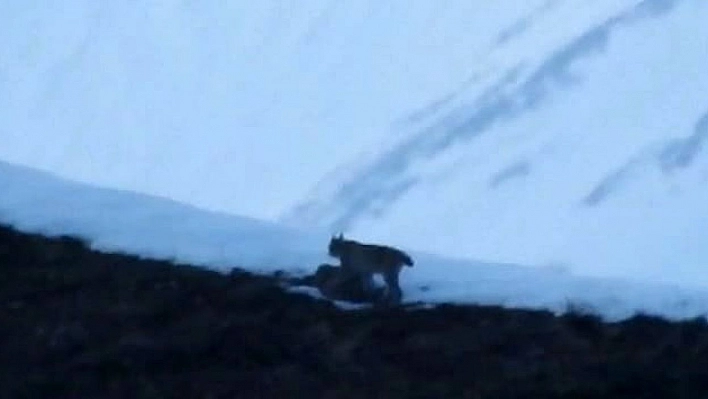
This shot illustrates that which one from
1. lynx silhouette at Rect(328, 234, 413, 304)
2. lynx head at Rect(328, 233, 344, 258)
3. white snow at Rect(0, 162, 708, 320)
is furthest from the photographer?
lynx head at Rect(328, 233, 344, 258)

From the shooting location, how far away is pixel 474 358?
856 centimetres

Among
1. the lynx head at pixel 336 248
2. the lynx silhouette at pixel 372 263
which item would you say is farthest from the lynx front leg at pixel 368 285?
the lynx head at pixel 336 248

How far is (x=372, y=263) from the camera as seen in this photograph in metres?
10.1

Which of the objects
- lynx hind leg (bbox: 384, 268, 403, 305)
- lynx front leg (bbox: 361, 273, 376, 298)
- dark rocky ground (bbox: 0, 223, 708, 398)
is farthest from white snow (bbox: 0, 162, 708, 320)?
dark rocky ground (bbox: 0, 223, 708, 398)

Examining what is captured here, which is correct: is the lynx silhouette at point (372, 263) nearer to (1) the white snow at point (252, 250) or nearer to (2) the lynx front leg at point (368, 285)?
(2) the lynx front leg at point (368, 285)

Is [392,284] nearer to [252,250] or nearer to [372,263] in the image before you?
[372,263]

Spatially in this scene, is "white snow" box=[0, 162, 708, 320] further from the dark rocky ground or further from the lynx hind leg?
the dark rocky ground

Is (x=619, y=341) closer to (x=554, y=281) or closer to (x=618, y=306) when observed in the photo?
(x=618, y=306)

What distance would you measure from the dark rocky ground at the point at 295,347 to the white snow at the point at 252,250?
1.21 feet

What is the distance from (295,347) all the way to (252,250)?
2.67 metres

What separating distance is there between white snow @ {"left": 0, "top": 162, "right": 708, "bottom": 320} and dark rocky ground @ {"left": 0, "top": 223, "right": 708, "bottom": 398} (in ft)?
1.21

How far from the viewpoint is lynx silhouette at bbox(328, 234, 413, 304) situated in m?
10.0

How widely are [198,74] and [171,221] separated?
4.54m

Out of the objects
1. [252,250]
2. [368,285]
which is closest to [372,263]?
[368,285]
